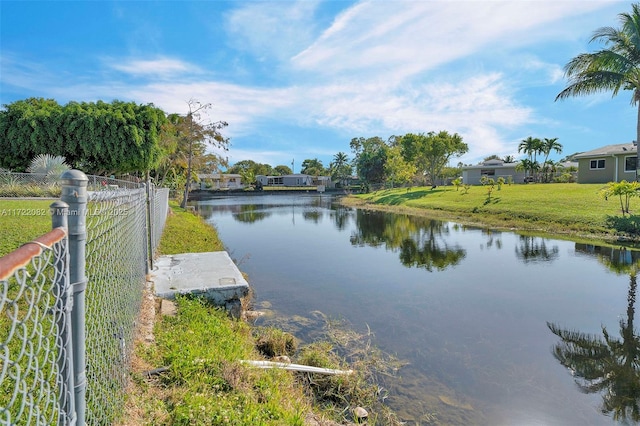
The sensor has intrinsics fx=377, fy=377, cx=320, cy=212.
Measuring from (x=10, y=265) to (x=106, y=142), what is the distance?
2728 centimetres

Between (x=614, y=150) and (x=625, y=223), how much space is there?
17.8 metres

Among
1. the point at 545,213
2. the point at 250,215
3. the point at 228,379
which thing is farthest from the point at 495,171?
the point at 228,379

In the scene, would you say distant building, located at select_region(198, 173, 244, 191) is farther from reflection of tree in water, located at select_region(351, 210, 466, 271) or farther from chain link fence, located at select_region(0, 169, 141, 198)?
chain link fence, located at select_region(0, 169, 141, 198)

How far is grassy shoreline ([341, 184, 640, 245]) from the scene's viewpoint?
1589 centimetres

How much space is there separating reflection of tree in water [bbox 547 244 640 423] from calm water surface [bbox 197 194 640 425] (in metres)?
0.02

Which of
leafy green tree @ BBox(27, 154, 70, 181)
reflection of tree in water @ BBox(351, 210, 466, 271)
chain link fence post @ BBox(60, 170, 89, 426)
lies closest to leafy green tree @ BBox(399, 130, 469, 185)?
reflection of tree in water @ BBox(351, 210, 466, 271)

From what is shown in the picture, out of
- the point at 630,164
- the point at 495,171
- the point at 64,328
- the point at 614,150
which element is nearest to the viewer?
the point at 64,328

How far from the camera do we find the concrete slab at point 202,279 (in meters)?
5.82

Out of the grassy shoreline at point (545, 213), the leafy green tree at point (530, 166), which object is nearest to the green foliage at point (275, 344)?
the grassy shoreline at point (545, 213)

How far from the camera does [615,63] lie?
18281 millimetres

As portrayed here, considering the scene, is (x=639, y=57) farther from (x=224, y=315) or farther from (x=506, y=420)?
(x=224, y=315)

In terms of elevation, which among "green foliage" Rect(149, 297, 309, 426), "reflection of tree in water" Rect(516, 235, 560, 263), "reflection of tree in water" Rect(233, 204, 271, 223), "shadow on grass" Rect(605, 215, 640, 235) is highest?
"shadow on grass" Rect(605, 215, 640, 235)

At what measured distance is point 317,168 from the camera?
94.1 metres

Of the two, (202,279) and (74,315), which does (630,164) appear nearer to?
(202,279)
